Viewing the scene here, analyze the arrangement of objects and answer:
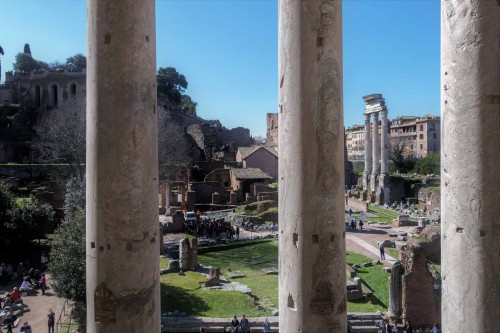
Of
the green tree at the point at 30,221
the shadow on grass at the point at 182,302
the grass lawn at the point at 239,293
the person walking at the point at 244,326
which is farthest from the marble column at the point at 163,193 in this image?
the person walking at the point at 244,326

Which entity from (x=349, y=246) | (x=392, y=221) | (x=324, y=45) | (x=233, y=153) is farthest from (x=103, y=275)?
(x=233, y=153)

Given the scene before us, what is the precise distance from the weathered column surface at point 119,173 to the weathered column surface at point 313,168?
150 centimetres

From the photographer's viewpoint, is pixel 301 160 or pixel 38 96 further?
pixel 38 96

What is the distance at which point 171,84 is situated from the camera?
2581 inches

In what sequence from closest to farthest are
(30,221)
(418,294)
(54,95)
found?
(418,294), (30,221), (54,95)

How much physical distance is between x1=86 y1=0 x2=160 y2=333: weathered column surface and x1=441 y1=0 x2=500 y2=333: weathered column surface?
120 inches

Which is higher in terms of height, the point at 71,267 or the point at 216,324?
the point at 71,267

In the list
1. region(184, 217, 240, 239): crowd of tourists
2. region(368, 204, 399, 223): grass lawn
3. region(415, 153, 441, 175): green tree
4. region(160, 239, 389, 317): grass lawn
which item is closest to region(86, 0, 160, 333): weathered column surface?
region(160, 239, 389, 317): grass lawn

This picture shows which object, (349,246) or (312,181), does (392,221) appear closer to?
(349,246)

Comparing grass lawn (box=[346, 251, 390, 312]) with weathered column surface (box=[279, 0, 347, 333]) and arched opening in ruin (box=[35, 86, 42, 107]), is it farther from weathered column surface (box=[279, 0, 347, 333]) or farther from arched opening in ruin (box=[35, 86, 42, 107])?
arched opening in ruin (box=[35, 86, 42, 107])

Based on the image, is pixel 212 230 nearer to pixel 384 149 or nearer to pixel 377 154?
pixel 384 149

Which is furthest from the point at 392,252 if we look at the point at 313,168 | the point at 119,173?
the point at 119,173

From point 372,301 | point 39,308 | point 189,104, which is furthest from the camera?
point 189,104

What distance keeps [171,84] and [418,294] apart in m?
57.5
